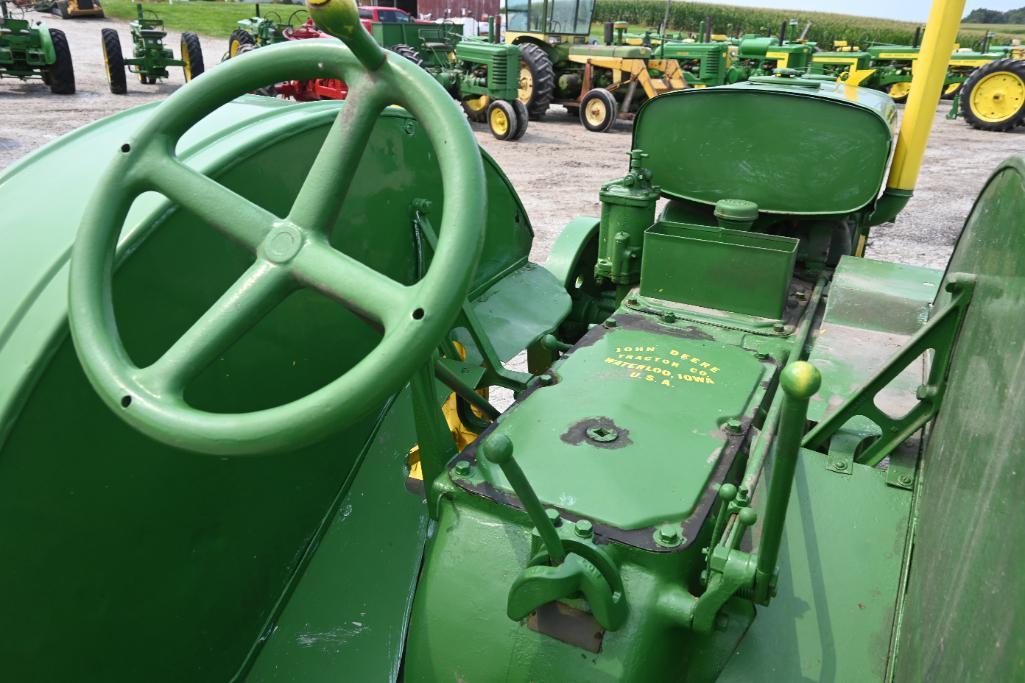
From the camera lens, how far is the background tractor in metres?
27.2

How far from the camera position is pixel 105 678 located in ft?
5.48

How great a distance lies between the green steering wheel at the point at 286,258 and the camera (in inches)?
44.6

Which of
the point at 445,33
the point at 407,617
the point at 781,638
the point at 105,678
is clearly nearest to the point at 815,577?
the point at 781,638

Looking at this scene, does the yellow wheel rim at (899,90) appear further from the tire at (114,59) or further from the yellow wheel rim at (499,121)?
the tire at (114,59)

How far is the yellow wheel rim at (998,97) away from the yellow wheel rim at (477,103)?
9.42 metres

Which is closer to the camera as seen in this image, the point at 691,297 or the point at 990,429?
the point at 990,429

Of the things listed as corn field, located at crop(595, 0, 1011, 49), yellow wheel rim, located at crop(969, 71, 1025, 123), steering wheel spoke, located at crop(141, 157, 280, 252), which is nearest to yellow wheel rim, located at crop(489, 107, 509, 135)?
yellow wheel rim, located at crop(969, 71, 1025, 123)

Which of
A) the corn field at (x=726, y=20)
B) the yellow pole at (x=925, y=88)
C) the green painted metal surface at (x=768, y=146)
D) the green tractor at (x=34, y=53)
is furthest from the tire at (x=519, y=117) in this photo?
the corn field at (x=726, y=20)

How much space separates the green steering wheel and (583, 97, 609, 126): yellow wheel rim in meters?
12.9

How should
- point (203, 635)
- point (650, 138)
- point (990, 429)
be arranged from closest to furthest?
point (990, 429)
point (203, 635)
point (650, 138)

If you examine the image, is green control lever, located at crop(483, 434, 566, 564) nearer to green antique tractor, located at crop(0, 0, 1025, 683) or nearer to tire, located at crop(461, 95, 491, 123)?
green antique tractor, located at crop(0, 0, 1025, 683)

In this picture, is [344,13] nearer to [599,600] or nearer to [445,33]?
[599,600]

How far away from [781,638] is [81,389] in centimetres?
148

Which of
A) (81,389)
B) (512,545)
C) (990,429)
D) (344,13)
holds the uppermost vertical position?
(344,13)
